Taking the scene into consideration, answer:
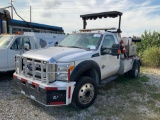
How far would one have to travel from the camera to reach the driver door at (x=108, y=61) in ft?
17.2

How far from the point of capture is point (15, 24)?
40.3 ft

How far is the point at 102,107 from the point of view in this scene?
4.71m

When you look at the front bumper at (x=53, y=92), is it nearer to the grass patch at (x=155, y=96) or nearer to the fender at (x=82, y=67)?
the fender at (x=82, y=67)

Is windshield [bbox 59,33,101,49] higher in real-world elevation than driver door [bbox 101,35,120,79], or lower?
higher

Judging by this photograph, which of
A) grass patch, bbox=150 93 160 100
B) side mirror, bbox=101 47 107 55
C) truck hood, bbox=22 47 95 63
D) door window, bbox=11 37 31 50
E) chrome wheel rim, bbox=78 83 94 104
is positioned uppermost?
door window, bbox=11 37 31 50

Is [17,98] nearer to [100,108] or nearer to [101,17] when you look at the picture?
[100,108]

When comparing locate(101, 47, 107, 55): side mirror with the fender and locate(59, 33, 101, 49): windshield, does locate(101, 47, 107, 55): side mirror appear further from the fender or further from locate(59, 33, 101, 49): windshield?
the fender

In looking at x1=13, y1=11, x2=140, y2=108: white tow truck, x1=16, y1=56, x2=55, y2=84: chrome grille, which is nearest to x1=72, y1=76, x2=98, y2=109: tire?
x1=13, y1=11, x2=140, y2=108: white tow truck

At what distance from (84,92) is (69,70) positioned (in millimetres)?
816

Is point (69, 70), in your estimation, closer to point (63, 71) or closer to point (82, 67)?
point (63, 71)

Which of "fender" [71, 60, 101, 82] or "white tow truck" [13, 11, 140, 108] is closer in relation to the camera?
"white tow truck" [13, 11, 140, 108]

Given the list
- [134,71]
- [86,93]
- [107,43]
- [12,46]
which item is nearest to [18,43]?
[12,46]

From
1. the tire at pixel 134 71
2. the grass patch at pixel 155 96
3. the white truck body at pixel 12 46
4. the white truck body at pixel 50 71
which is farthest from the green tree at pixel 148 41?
the white truck body at pixel 50 71

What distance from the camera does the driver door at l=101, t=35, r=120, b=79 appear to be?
5250mm
